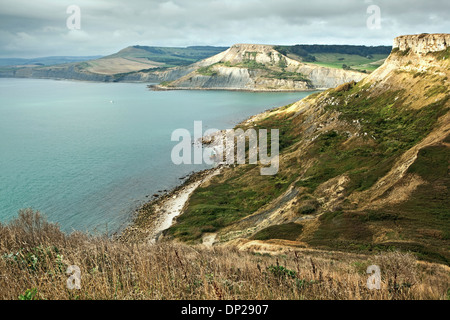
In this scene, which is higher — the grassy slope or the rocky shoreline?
the grassy slope

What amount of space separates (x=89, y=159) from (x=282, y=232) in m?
51.0

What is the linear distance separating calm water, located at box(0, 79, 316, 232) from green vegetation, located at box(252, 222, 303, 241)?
1570 centimetres

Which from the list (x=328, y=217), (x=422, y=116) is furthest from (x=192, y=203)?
(x=422, y=116)

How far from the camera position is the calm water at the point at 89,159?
143ft

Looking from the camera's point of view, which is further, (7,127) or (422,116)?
(7,127)

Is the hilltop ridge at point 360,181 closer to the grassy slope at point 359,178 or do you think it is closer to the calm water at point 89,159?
the grassy slope at point 359,178

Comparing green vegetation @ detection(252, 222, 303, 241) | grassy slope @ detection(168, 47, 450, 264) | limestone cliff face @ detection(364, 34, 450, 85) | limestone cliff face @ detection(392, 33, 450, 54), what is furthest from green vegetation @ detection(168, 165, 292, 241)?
limestone cliff face @ detection(392, 33, 450, 54)

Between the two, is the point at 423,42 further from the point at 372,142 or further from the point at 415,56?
the point at 372,142

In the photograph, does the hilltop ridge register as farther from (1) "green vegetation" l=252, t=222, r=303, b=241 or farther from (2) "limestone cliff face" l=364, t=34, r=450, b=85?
(2) "limestone cliff face" l=364, t=34, r=450, b=85

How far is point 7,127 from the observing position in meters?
97.9

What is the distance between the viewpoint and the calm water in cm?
4356

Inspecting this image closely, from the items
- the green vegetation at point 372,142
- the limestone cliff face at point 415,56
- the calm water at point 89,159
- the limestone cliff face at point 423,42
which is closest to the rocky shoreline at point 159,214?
the calm water at point 89,159

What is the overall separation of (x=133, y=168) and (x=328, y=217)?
4282 cm
